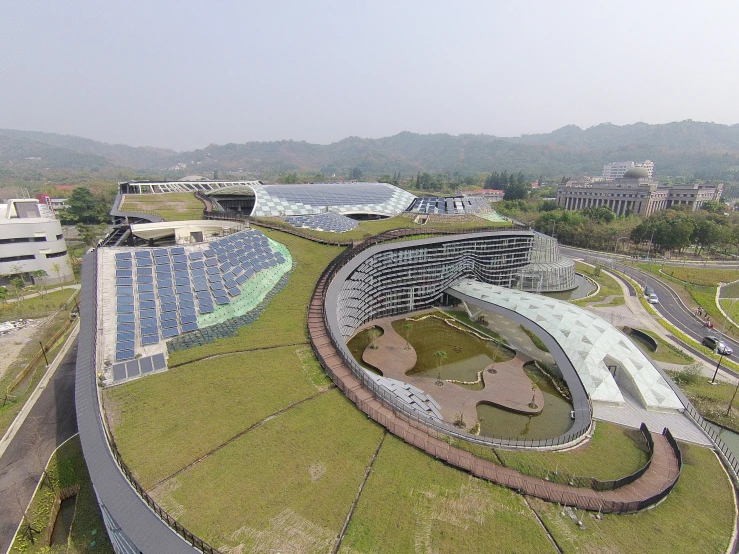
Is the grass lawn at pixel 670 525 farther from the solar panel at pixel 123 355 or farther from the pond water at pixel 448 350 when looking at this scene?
the solar panel at pixel 123 355

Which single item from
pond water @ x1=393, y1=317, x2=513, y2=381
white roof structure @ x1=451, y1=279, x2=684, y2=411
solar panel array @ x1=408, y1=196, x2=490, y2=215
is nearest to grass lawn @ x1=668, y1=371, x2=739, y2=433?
white roof structure @ x1=451, y1=279, x2=684, y2=411

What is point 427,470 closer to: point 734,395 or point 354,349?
point 354,349

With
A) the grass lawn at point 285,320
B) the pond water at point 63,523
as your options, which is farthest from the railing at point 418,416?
the pond water at point 63,523

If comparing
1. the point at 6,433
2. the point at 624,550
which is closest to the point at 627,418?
the point at 624,550

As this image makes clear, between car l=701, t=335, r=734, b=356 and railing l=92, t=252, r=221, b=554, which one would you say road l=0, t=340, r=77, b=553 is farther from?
car l=701, t=335, r=734, b=356

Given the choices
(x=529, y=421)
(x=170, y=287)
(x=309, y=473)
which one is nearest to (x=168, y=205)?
(x=170, y=287)

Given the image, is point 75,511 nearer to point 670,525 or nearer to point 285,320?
point 285,320
